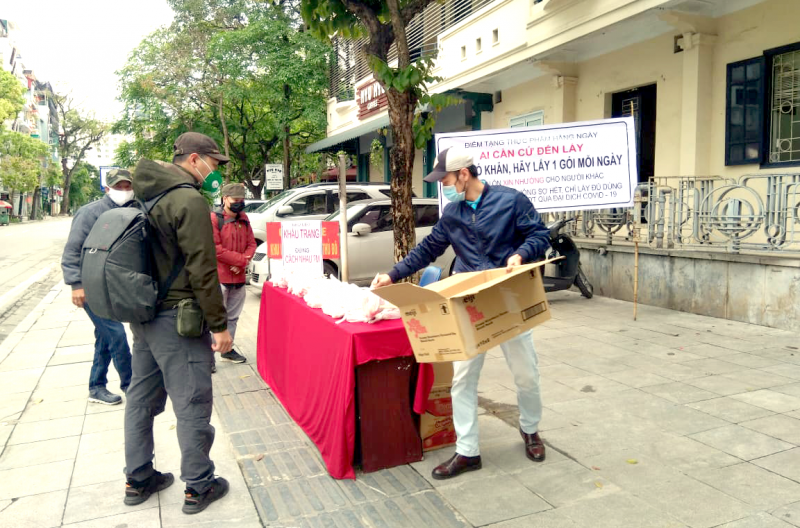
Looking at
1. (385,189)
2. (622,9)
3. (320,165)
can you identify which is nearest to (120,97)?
(320,165)

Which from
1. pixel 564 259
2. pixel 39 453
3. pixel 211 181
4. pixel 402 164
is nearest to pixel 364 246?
pixel 564 259

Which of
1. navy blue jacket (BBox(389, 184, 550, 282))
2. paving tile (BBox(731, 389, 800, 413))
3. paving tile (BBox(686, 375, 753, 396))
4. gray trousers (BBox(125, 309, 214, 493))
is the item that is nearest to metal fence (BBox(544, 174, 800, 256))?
paving tile (BBox(686, 375, 753, 396))

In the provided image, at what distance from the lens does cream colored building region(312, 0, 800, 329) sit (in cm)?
718

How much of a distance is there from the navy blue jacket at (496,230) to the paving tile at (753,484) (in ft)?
5.21

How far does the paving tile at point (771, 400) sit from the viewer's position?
4.52 m

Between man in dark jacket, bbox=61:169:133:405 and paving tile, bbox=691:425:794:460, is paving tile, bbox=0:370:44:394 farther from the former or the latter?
paving tile, bbox=691:425:794:460

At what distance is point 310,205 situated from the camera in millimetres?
12469

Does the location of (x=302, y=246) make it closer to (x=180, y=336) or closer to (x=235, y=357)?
(x=235, y=357)

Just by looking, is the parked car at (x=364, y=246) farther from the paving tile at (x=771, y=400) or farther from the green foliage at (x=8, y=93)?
the green foliage at (x=8, y=93)

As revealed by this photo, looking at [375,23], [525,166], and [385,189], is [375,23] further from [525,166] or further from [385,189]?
[385,189]

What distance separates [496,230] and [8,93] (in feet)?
146

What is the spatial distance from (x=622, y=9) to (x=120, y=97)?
22.8 meters

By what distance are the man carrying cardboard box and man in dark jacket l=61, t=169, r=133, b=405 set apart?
236 centimetres

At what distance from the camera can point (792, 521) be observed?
9.70 feet
